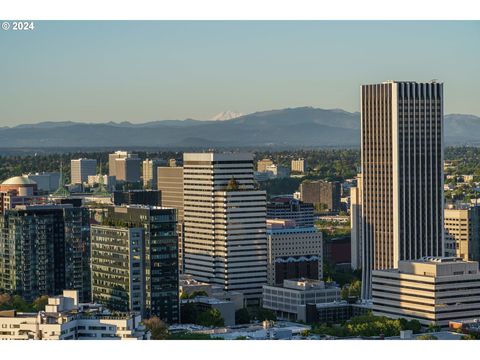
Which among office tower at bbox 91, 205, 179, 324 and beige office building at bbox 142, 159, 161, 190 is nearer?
office tower at bbox 91, 205, 179, 324

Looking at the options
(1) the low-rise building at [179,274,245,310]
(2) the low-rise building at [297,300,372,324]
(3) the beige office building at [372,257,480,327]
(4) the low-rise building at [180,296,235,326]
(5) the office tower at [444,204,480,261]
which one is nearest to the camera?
(3) the beige office building at [372,257,480,327]

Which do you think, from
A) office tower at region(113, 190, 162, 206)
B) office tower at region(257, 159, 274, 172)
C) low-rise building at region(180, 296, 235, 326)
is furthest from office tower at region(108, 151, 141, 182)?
low-rise building at region(180, 296, 235, 326)

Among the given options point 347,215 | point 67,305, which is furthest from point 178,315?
point 347,215

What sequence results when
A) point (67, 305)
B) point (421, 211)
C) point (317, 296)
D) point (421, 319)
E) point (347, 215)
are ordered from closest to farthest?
1. point (67, 305)
2. point (421, 319)
3. point (317, 296)
4. point (421, 211)
5. point (347, 215)

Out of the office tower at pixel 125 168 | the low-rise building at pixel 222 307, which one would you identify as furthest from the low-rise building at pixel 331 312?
the office tower at pixel 125 168

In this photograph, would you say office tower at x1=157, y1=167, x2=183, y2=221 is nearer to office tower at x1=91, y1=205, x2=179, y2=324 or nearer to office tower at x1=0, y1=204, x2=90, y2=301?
office tower at x1=0, y1=204, x2=90, y2=301

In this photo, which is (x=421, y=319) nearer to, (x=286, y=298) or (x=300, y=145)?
(x=286, y=298)
